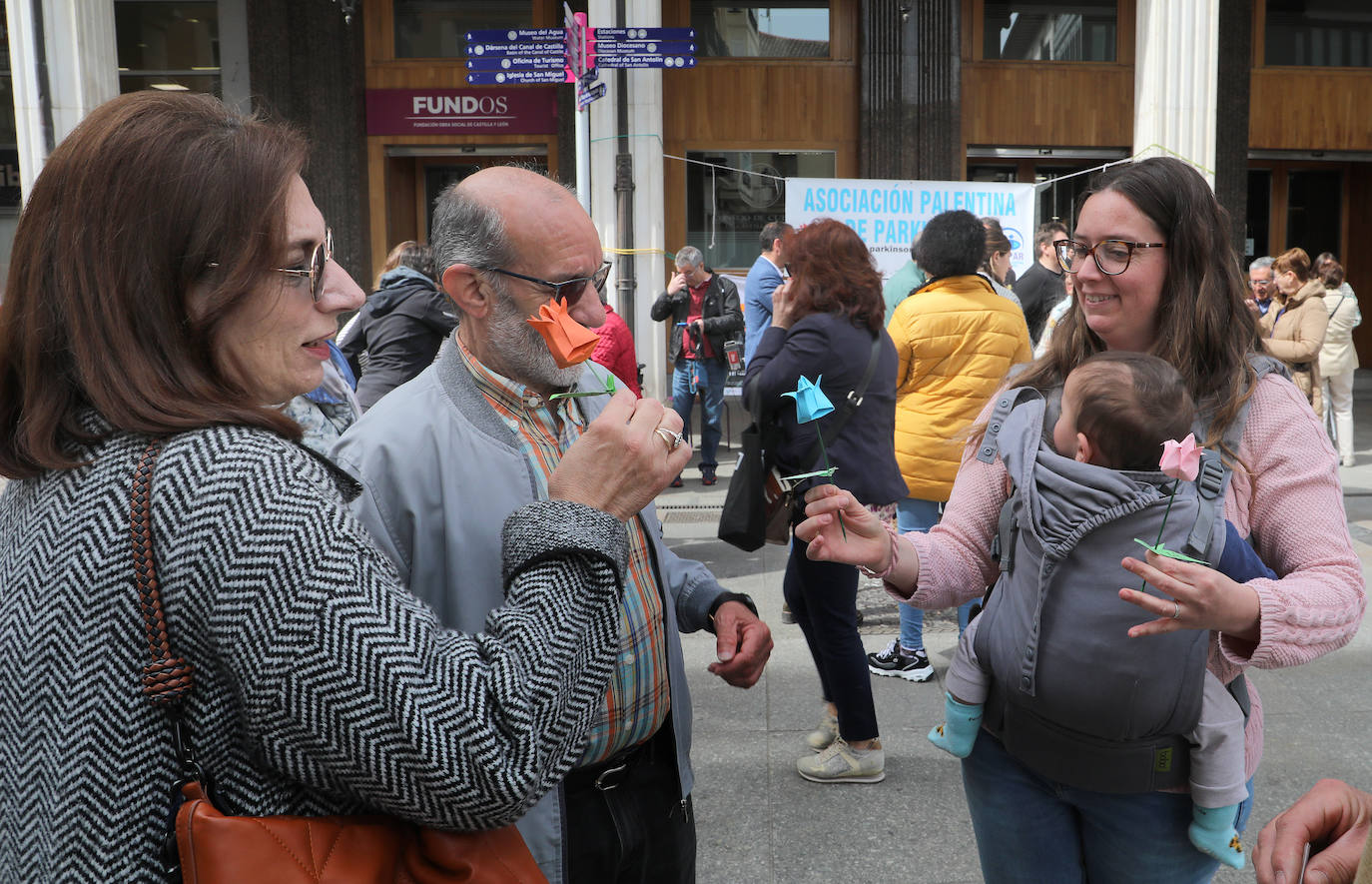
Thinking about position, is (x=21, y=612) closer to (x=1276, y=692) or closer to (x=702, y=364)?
(x=1276, y=692)

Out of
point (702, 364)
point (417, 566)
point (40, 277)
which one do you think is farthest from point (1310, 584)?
point (702, 364)

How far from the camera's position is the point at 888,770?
4.05m

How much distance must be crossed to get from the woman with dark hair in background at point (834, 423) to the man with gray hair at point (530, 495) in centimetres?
173

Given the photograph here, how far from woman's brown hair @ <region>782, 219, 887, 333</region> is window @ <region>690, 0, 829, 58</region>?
11.4 m

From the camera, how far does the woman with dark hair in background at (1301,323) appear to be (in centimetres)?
948

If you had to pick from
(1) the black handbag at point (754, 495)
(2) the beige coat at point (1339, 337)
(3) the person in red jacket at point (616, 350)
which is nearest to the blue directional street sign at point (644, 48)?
(3) the person in red jacket at point (616, 350)

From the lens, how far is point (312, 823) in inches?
44.0

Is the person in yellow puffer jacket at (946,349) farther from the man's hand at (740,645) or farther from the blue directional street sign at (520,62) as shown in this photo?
the blue directional street sign at (520,62)

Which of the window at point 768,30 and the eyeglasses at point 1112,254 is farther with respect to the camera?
the window at point 768,30

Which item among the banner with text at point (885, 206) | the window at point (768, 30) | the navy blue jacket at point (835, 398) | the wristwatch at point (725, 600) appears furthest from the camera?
the window at point (768, 30)

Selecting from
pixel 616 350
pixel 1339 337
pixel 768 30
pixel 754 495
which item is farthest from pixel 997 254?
pixel 768 30

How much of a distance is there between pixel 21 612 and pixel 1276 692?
4.89 meters

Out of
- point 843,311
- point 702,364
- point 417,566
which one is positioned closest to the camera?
point 417,566

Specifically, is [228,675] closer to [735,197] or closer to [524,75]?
[524,75]
